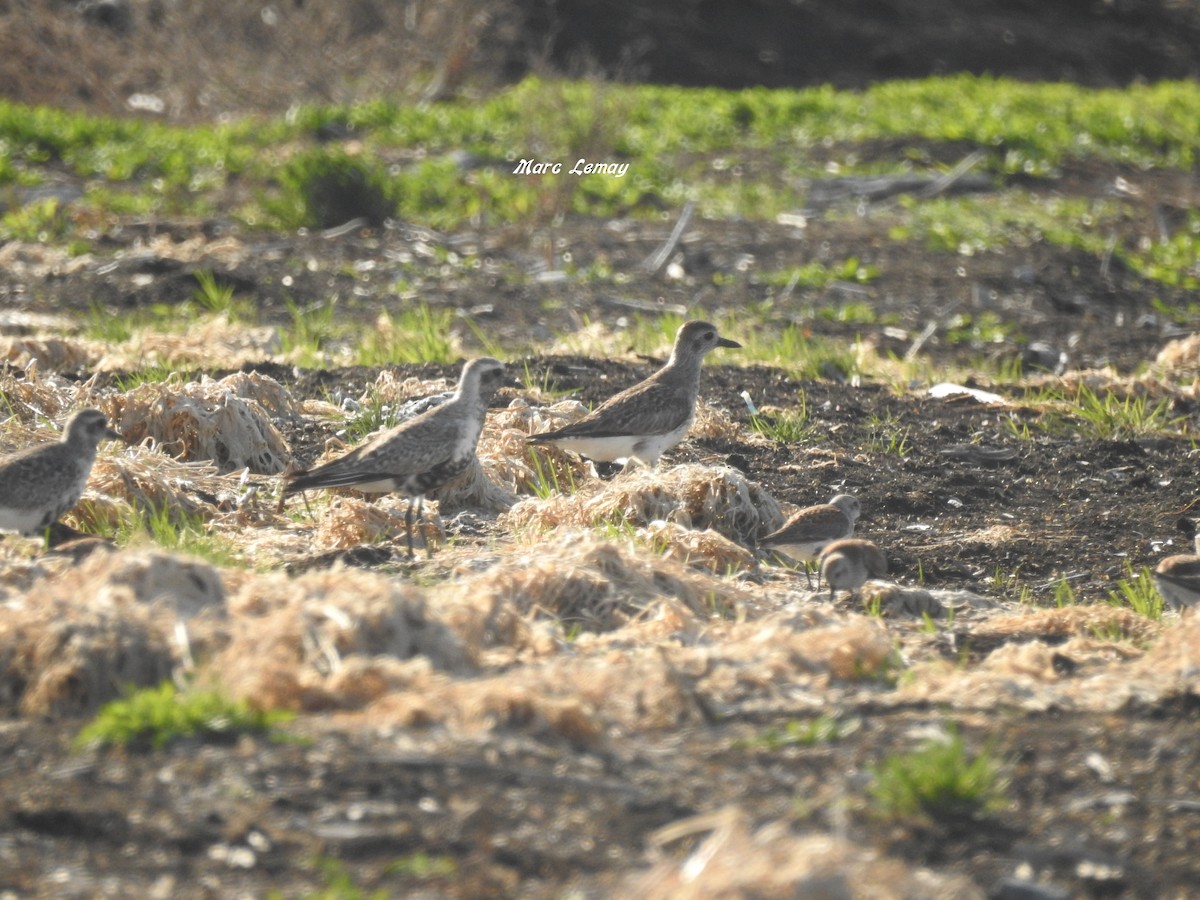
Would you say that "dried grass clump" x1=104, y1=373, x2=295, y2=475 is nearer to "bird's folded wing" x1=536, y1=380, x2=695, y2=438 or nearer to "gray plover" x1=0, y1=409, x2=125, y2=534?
"gray plover" x1=0, y1=409, x2=125, y2=534

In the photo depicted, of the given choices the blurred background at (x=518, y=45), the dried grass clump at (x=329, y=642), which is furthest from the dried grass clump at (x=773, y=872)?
the blurred background at (x=518, y=45)

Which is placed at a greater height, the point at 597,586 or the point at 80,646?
the point at 80,646

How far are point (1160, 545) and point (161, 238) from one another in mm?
11325

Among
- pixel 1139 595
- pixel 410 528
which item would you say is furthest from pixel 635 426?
pixel 1139 595

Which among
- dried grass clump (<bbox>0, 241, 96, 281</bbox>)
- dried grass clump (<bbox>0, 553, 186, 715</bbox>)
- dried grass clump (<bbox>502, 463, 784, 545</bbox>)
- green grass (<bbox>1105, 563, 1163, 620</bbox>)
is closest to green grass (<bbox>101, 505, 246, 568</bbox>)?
dried grass clump (<bbox>0, 553, 186, 715</bbox>)

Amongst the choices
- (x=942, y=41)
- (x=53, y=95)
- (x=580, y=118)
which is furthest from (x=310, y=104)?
(x=942, y=41)

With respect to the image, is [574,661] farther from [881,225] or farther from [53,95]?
[53,95]

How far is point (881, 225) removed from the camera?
59.2 ft

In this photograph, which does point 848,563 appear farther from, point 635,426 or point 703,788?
point 703,788

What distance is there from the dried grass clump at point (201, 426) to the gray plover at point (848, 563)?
11.2 feet

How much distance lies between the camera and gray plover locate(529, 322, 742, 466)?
888 cm

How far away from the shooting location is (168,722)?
4910 millimetres

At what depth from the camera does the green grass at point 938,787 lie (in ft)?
15.2

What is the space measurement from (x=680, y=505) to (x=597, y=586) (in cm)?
161
